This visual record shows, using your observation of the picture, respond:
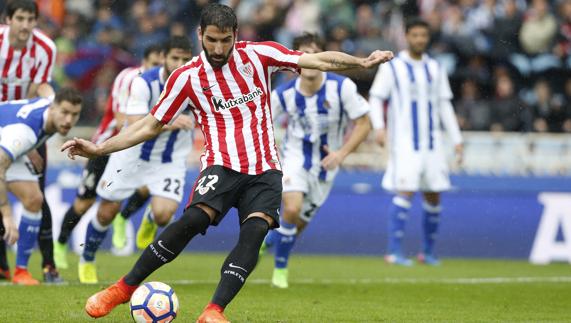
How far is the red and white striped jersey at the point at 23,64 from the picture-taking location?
1027cm

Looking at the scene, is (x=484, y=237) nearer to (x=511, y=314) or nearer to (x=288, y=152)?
(x=288, y=152)

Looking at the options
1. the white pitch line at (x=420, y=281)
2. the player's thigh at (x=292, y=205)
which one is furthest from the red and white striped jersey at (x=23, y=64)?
the player's thigh at (x=292, y=205)

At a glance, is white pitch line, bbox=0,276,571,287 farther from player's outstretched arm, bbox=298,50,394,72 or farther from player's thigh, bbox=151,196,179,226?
player's outstretched arm, bbox=298,50,394,72

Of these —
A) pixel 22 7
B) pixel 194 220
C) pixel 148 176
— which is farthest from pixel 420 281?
pixel 22 7

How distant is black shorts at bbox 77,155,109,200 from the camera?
11.2 metres

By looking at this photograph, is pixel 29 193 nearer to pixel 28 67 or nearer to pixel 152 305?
pixel 28 67

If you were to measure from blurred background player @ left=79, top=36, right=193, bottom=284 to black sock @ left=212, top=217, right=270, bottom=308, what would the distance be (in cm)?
301

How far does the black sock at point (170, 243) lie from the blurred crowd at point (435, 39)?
31.8 ft

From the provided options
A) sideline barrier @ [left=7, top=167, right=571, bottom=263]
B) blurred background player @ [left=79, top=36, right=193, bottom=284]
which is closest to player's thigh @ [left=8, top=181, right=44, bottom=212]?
blurred background player @ [left=79, top=36, right=193, bottom=284]

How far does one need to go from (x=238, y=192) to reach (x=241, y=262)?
556 millimetres

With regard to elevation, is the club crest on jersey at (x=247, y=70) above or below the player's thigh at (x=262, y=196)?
above

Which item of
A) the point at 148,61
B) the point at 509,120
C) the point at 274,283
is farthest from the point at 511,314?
the point at 509,120

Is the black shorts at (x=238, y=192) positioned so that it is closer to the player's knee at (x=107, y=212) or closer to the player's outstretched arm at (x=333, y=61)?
the player's outstretched arm at (x=333, y=61)

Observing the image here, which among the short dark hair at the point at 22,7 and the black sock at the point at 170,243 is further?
the short dark hair at the point at 22,7
